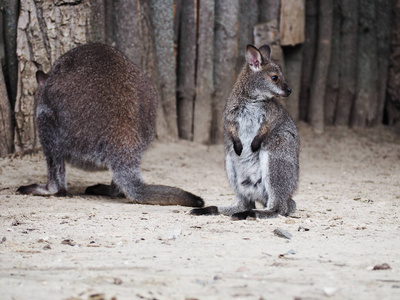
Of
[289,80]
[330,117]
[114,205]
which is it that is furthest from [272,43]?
[114,205]

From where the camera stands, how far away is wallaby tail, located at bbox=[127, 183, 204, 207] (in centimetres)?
528

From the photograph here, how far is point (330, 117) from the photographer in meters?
9.20

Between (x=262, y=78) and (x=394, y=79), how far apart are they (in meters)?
4.88

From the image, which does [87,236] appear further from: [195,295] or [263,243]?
[195,295]

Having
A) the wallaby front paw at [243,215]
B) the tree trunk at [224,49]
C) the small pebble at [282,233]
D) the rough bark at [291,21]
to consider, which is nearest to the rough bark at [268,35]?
the rough bark at [291,21]

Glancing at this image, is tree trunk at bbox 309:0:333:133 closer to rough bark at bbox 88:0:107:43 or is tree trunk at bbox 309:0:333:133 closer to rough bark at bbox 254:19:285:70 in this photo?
rough bark at bbox 254:19:285:70

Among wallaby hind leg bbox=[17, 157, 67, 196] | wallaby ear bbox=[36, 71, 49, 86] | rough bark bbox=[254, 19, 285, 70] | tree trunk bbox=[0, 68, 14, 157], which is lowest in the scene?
wallaby hind leg bbox=[17, 157, 67, 196]

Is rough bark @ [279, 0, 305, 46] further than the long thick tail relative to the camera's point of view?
Yes

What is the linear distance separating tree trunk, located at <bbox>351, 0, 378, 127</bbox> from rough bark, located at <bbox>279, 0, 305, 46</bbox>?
107cm

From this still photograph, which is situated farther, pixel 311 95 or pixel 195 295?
pixel 311 95

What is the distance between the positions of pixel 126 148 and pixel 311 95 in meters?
4.09

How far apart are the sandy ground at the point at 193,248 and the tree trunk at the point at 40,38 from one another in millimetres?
580

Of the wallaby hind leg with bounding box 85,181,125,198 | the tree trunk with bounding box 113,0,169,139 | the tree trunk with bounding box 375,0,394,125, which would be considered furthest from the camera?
the tree trunk with bounding box 375,0,394,125

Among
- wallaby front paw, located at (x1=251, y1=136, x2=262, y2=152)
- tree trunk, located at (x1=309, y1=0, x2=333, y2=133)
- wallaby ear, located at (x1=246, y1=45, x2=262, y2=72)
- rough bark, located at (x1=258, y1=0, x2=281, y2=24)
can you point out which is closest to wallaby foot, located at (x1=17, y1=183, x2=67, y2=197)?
wallaby front paw, located at (x1=251, y1=136, x2=262, y2=152)
